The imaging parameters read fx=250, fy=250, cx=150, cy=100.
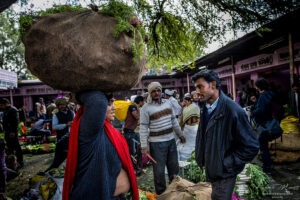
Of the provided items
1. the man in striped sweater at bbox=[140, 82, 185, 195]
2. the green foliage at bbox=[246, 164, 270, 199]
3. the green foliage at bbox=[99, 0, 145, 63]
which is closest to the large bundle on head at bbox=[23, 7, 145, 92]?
the green foliage at bbox=[99, 0, 145, 63]

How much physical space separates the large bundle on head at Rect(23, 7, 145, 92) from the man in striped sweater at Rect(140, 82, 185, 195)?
252cm

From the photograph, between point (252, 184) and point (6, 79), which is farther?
point (6, 79)

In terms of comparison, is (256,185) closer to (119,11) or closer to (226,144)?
(226,144)

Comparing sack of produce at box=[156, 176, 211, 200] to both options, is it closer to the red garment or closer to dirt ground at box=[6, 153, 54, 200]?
the red garment

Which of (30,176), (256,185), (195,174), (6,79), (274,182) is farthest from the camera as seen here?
(6,79)

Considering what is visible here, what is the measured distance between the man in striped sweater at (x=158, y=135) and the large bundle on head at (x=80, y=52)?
99.2 inches

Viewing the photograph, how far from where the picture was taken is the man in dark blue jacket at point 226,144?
240 centimetres

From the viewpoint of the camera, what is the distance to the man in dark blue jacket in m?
2.40

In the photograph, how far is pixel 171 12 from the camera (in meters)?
2.65

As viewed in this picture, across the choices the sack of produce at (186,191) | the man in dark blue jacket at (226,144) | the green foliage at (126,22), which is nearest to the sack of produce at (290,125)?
the sack of produce at (186,191)

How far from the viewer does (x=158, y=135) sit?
168 inches

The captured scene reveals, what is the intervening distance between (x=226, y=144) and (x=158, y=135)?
1.91 m

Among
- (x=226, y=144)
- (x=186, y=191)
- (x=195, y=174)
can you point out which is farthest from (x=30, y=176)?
(x=226, y=144)

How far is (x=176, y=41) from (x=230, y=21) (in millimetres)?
654
